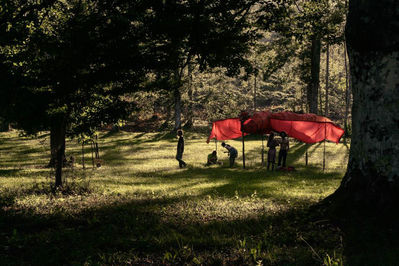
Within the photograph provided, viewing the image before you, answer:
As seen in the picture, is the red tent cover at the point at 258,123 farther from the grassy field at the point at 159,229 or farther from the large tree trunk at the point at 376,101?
the large tree trunk at the point at 376,101

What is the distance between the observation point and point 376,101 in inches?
203

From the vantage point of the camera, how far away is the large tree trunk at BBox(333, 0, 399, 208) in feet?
16.4

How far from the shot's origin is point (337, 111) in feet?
193

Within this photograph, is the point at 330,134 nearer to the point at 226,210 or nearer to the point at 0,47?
the point at 226,210

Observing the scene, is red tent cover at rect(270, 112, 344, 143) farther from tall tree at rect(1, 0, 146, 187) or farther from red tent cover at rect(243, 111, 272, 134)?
tall tree at rect(1, 0, 146, 187)

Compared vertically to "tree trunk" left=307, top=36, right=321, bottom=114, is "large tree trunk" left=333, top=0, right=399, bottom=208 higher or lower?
lower

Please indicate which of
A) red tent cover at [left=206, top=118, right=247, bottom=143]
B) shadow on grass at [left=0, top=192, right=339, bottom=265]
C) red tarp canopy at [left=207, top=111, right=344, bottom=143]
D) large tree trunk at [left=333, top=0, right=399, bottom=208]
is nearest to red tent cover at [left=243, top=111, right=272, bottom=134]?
red tarp canopy at [left=207, top=111, right=344, bottom=143]

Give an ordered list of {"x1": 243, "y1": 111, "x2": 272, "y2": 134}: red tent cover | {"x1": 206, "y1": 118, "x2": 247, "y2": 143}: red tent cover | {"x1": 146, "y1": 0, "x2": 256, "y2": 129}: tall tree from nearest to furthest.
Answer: {"x1": 146, "y1": 0, "x2": 256, "y2": 129}: tall tree → {"x1": 243, "y1": 111, "x2": 272, "y2": 134}: red tent cover → {"x1": 206, "y1": 118, "x2": 247, "y2": 143}: red tent cover

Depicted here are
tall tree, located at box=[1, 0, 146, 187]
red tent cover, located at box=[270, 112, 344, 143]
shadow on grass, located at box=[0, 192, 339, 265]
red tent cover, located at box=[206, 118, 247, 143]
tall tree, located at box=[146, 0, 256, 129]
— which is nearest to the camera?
shadow on grass, located at box=[0, 192, 339, 265]

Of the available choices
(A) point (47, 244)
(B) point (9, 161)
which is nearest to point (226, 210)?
(A) point (47, 244)

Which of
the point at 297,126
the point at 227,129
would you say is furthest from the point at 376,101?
the point at 227,129

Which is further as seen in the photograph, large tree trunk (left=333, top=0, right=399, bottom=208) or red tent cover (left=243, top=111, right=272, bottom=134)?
red tent cover (left=243, top=111, right=272, bottom=134)

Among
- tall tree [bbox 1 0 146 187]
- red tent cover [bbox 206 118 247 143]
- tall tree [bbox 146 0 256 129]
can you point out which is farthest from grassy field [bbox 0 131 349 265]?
red tent cover [bbox 206 118 247 143]

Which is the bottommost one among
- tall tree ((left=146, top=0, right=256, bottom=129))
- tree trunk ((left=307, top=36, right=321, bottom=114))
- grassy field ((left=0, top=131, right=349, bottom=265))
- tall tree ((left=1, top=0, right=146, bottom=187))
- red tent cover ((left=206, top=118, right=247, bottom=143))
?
grassy field ((left=0, top=131, right=349, bottom=265))
